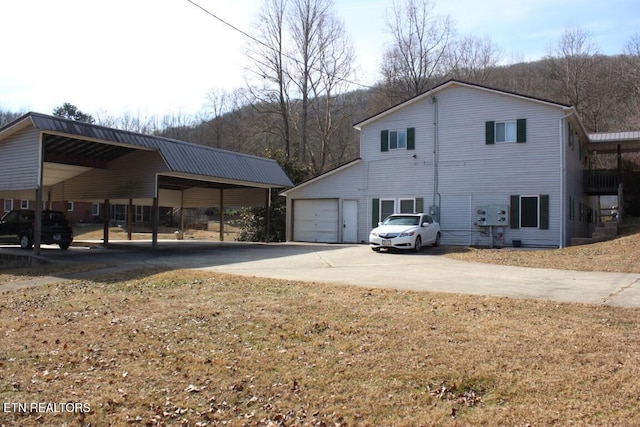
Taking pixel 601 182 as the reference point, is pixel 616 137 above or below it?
above

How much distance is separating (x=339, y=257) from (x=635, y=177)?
21.6m

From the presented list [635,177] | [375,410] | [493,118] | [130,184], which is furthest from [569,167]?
[375,410]

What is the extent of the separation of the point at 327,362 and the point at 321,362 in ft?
0.22

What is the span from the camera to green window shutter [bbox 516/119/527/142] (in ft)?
71.6

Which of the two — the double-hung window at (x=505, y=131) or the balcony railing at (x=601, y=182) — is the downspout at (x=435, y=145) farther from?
the balcony railing at (x=601, y=182)

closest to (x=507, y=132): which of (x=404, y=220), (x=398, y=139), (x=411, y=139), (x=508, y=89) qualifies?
(x=411, y=139)

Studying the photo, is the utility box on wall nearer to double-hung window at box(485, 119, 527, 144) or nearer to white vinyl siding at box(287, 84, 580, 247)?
white vinyl siding at box(287, 84, 580, 247)

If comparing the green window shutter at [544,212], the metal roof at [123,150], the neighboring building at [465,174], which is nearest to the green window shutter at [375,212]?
the neighboring building at [465,174]

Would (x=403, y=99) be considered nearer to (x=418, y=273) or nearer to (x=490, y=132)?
(x=490, y=132)

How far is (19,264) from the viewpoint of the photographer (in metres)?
16.4

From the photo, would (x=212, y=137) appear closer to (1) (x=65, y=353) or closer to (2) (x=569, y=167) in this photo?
(2) (x=569, y=167)

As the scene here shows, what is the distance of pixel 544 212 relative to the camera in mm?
21281

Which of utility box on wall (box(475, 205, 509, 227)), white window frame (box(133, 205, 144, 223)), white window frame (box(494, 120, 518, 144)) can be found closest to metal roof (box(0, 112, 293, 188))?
utility box on wall (box(475, 205, 509, 227))

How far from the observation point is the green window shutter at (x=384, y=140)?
24.8m
